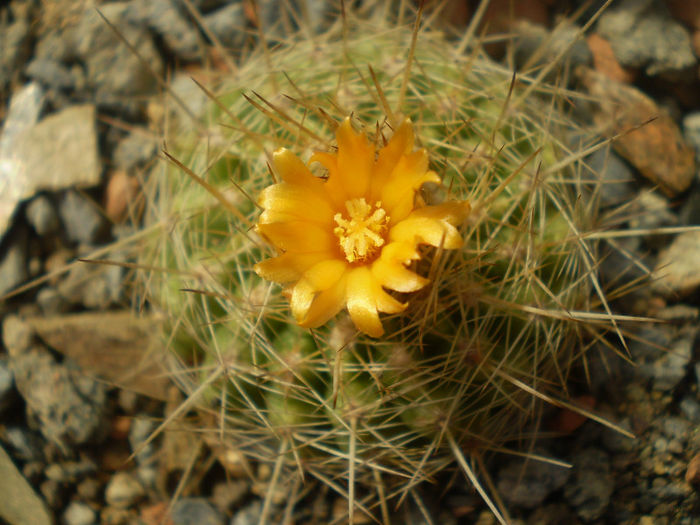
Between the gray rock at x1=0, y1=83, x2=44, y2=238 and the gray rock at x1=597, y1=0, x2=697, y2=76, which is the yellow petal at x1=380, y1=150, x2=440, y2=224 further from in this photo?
the gray rock at x1=0, y1=83, x2=44, y2=238

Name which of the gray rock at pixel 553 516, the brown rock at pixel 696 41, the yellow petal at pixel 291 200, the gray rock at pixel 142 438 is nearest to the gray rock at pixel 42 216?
the gray rock at pixel 142 438

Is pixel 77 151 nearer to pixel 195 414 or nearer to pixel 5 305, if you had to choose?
pixel 5 305

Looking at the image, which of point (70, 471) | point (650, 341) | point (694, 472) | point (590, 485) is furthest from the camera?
point (70, 471)

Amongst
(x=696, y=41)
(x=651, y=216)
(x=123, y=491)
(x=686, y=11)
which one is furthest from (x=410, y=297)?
(x=686, y=11)

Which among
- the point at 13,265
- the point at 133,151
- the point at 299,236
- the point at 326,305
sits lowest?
the point at 13,265

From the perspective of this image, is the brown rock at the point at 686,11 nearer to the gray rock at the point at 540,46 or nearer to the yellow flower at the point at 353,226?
the gray rock at the point at 540,46

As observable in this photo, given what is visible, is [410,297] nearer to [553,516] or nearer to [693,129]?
[553,516]
